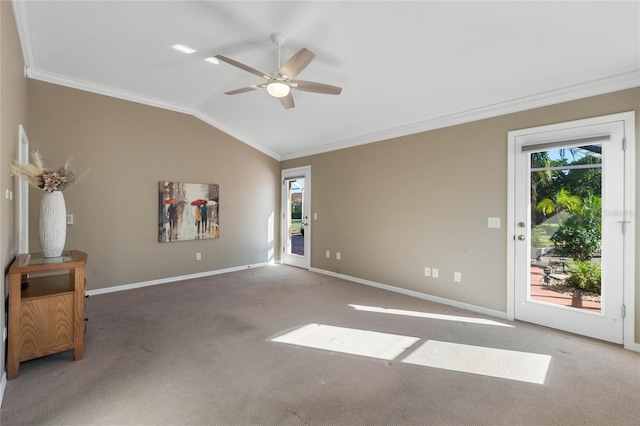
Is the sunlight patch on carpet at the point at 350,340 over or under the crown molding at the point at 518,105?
under

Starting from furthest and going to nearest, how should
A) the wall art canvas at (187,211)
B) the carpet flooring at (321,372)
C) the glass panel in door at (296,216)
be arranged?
the glass panel in door at (296,216) → the wall art canvas at (187,211) → the carpet flooring at (321,372)

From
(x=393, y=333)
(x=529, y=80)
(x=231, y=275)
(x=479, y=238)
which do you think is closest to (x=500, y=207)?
(x=479, y=238)

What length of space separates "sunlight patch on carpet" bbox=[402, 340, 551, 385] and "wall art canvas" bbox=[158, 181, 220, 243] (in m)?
4.05

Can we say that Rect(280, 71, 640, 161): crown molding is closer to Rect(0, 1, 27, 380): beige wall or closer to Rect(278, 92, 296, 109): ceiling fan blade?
Rect(278, 92, 296, 109): ceiling fan blade

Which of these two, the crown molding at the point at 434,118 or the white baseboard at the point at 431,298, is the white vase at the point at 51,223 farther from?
the white baseboard at the point at 431,298

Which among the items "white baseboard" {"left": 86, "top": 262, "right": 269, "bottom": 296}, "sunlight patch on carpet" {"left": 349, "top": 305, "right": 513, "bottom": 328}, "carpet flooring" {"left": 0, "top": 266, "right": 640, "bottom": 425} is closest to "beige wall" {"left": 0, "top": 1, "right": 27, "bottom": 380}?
"carpet flooring" {"left": 0, "top": 266, "right": 640, "bottom": 425}

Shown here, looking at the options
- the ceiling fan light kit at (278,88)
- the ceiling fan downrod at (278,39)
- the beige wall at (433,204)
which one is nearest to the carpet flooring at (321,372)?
the beige wall at (433,204)

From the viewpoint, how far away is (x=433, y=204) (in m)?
4.02

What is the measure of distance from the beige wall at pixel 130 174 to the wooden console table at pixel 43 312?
180 cm

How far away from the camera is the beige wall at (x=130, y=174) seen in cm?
388

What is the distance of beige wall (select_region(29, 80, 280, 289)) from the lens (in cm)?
388

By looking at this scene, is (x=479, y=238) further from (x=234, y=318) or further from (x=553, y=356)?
(x=234, y=318)

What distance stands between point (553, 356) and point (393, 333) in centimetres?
135

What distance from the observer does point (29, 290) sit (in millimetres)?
2326
